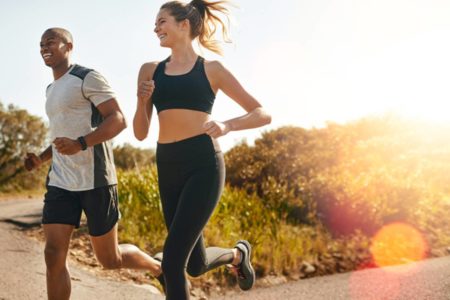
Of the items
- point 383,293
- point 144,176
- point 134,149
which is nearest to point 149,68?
point 383,293

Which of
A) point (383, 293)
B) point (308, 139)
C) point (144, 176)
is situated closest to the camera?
point (383, 293)

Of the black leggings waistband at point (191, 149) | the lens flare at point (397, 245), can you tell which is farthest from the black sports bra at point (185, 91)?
the lens flare at point (397, 245)

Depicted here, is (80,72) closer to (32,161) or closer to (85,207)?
(32,161)

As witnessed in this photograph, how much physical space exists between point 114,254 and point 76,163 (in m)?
0.67

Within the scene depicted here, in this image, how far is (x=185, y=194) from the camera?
10.3ft

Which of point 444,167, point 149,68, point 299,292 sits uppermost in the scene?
point 149,68

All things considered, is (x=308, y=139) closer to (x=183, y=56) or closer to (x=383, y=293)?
(x=383, y=293)

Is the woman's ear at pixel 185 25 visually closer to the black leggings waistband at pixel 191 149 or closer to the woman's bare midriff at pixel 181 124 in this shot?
the woman's bare midriff at pixel 181 124

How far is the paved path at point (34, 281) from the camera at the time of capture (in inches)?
199

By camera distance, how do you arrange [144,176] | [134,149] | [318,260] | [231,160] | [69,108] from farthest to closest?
[134,149] < [231,160] < [144,176] < [318,260] < [69,108]

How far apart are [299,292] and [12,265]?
322 centimetres

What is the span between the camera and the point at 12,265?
5906 mm

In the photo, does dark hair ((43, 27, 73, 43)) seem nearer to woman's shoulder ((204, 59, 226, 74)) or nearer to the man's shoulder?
the man's shoulder

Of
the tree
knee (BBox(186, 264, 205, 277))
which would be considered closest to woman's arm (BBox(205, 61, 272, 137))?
knee (BBox(186, 264, 205, 277))
